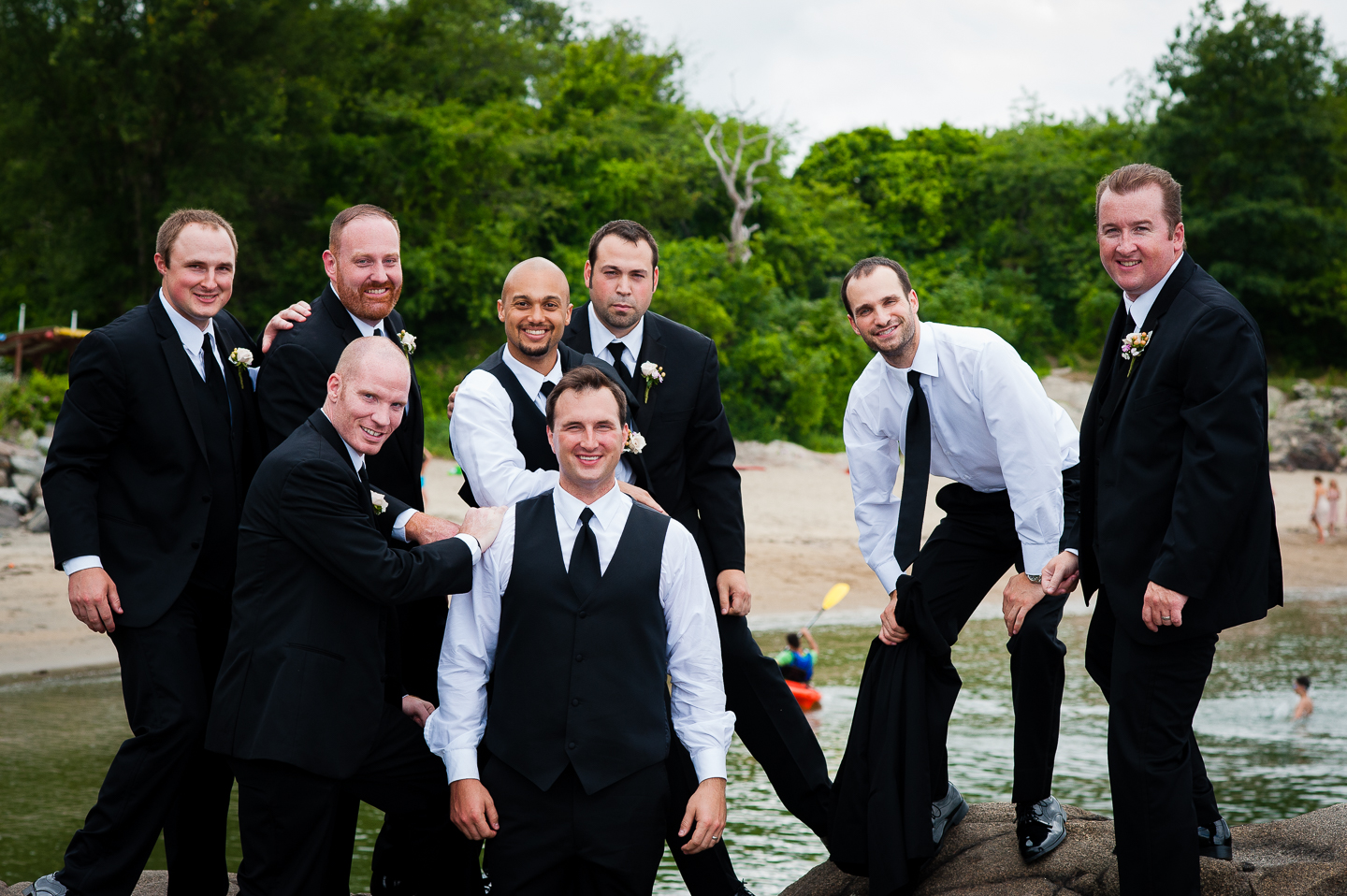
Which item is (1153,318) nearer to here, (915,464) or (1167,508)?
(1167,508)

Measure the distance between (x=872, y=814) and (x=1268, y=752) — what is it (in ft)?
26.9

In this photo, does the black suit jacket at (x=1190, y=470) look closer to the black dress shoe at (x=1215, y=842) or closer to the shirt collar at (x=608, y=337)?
the black dress shoe at (x=1215, y=842)

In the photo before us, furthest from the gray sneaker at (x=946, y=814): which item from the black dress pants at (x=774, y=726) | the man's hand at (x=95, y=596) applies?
the man's hand at (x=95, y=596)

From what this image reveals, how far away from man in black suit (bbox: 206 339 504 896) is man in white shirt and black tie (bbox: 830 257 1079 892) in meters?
1.61

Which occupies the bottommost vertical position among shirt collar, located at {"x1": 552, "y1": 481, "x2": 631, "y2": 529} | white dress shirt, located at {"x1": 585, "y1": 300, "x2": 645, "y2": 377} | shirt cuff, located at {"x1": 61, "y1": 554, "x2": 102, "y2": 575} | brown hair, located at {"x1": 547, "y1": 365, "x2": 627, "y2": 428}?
shirt cuff, located at {"x1": 61, "y1": 554, "x2": 102, "y2": 575}

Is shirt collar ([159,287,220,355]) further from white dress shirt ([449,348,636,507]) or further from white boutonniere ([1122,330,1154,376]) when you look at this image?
white boutonniere ([1122,330,1154,376])

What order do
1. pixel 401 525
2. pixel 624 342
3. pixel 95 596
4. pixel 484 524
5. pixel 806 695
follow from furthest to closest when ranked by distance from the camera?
pixel 806 695 < pixel 624 342 < pixel 401 525 < pixel 95 596 < pixel 484 524

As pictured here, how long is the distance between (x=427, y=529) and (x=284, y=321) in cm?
115

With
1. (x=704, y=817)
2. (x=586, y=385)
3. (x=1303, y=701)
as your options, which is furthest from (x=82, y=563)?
(x=1303, y=701)

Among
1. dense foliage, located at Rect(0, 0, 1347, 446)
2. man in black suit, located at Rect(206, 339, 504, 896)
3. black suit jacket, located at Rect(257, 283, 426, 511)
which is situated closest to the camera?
man in black suit, located at Rect(206, 339, 504, 896)

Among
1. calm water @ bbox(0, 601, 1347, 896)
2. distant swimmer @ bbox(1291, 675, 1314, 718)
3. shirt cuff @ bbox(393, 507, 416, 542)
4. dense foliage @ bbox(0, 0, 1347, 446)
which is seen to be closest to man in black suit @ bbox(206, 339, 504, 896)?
shirt cuff @ bbox(393, 507, 416, 542)

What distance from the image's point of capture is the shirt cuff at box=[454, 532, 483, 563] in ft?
11.9

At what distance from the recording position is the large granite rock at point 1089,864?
3.92 meters

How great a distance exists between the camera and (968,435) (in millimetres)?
4445
